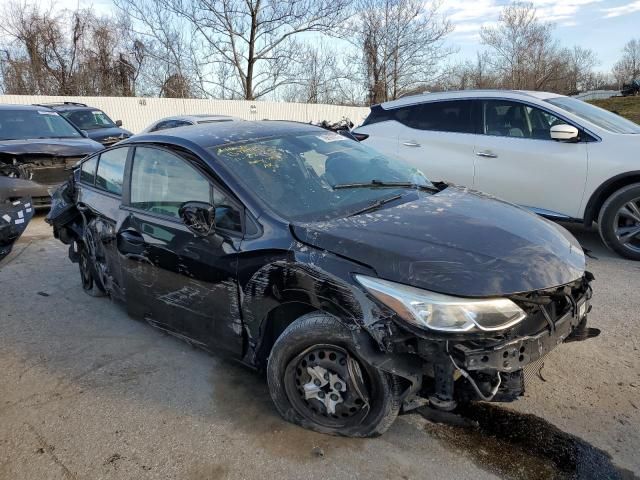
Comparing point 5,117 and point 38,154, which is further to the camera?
point 5,117

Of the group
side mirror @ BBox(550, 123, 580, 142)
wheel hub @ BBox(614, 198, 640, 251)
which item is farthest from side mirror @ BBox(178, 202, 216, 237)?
wheel hub @ BBox(614, 198, 640, 251)

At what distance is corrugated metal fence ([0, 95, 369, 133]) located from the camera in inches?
865

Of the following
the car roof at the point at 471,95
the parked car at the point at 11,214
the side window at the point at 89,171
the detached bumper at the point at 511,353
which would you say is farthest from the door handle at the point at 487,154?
the parked car at the point at 11,214

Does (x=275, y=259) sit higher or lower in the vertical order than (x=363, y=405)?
higher

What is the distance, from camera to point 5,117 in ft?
28.8

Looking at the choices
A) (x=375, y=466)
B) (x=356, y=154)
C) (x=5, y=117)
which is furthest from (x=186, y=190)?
(x=5, y=117)

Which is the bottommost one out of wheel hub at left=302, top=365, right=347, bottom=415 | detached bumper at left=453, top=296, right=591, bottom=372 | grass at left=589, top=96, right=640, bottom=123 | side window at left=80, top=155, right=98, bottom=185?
wheel hub at left=302, top=365, right=347, bottom=415

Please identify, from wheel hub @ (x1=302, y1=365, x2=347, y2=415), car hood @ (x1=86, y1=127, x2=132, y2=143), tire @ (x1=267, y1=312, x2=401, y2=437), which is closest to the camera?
tire @ (x1=267, y1=312, x2=401, y2=437)

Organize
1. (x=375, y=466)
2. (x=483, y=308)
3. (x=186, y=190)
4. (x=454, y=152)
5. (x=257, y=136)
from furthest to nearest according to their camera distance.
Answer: (x=454, y=152) < (x=257, y=136) < (x=186, y=190) < (x=375, y=466) < (x=483, y=308)

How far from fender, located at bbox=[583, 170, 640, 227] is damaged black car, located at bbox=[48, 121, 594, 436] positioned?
8.32 ft

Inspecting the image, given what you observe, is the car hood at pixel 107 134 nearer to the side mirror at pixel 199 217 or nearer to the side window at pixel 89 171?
the side window at pixel 89 171

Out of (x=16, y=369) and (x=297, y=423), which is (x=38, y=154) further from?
(x=297, y=423)

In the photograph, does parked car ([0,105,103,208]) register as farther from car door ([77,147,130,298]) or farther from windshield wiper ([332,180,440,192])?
windshield wiper ([332,180,440,192])

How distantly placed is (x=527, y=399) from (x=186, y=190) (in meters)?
2.46
